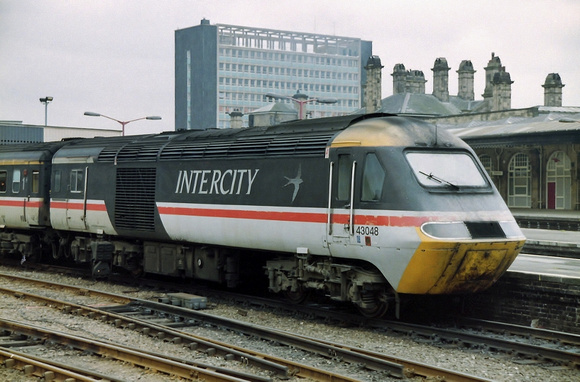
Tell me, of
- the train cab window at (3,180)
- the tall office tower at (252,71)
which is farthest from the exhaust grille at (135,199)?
the tall office tower at (252,71)

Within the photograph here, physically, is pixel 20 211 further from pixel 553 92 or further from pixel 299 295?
pixel 553 92

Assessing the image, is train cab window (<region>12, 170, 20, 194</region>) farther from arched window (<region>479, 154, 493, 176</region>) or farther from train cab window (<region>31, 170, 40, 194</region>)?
arched window (<region>479, 154, 493, 176</region>)

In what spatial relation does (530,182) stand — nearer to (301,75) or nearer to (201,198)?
(201,198)

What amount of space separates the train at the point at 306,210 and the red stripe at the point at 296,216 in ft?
0.07

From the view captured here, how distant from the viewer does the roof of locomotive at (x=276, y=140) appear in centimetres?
1412

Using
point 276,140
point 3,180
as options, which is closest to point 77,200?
point 3,180

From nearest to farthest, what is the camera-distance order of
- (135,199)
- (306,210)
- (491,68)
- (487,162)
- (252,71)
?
1. (306,210)
2. (135,199)
3. (487,162)
4. (491,68)
5. (252,71)

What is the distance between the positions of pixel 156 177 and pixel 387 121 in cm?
690

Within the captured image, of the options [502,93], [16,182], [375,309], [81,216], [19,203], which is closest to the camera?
[375,309]

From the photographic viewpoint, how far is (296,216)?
1516 centimetres

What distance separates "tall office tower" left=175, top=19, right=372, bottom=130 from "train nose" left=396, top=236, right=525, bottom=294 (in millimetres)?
149230

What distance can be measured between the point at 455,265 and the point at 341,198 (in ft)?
7.63

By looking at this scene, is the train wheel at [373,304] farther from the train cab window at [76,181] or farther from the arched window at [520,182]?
the arched window at [520,182]

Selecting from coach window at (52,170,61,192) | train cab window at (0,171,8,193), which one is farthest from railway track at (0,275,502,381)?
train cab window at (0,171,8,193)
